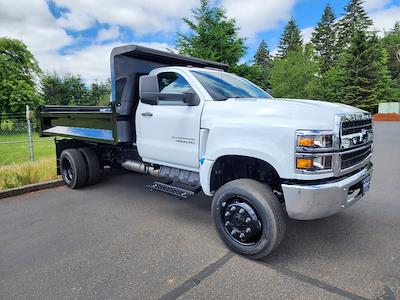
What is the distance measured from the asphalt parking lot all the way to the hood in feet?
4.68

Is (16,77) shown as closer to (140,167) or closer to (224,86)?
(140,167)

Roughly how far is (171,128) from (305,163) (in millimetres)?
1936

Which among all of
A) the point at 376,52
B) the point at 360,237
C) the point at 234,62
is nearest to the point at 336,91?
the point at 376,52

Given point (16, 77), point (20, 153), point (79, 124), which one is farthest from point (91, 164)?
point (16, 77)

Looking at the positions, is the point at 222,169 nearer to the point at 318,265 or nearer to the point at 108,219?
the point at 318,265

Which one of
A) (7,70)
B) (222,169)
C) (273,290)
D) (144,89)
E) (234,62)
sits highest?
(7,70)

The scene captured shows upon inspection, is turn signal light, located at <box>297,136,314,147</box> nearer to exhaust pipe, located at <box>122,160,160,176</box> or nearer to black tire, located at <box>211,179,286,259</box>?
black tire, located at <box>211,179,286,259</box>

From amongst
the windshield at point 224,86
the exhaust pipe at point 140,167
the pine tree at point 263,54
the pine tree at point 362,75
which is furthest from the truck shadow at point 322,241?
the pine tree at point 263,54

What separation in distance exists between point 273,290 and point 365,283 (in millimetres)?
850

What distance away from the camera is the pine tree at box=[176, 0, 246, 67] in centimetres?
1505

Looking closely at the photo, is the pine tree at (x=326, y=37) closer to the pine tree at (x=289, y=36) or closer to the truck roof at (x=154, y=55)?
the pine tree at (x=289, y=36)

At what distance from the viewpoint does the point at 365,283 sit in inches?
110

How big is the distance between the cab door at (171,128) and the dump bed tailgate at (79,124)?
0.50 metres

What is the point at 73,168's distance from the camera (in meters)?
5.77
